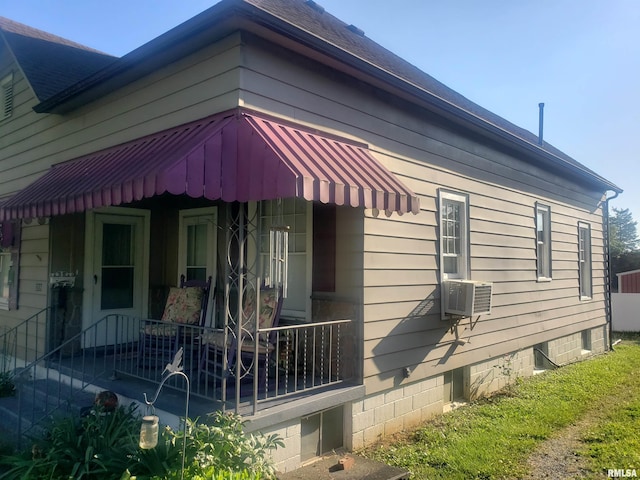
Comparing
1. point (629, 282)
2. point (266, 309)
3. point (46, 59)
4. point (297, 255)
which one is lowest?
point (629, 282)

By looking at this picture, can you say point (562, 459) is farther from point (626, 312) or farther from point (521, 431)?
point (626, 312)

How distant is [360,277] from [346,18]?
7.32 meters

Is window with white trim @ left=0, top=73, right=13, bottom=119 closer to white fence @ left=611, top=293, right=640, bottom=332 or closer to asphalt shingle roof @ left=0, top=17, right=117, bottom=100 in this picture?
asphalt shingle roof @ left=0, top=17, right=117, bottom=100

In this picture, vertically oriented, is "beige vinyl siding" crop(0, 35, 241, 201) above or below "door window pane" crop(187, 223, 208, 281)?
above

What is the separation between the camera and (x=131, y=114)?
584 cm

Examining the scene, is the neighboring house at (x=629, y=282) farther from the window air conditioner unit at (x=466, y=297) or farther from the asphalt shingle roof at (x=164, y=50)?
the window air conditioner unit at (x=466, y=297)

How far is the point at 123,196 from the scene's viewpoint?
13.5ft

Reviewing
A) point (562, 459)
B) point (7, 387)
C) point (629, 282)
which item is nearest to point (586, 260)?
point (562, 459)

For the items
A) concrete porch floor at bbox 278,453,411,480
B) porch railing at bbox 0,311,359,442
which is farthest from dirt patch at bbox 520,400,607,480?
porch railing at bbox 0,311,359,442

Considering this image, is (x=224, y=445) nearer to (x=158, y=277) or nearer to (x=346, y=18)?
(x=158, y=277)

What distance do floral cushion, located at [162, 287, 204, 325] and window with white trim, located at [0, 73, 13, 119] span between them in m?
5.11

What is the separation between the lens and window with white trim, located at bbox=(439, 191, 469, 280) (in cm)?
696

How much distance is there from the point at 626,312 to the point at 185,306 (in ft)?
53.0

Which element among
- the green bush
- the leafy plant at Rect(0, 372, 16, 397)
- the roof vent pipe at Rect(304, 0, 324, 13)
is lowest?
the leafy plant at Rect(0, 372, 16, 397)
